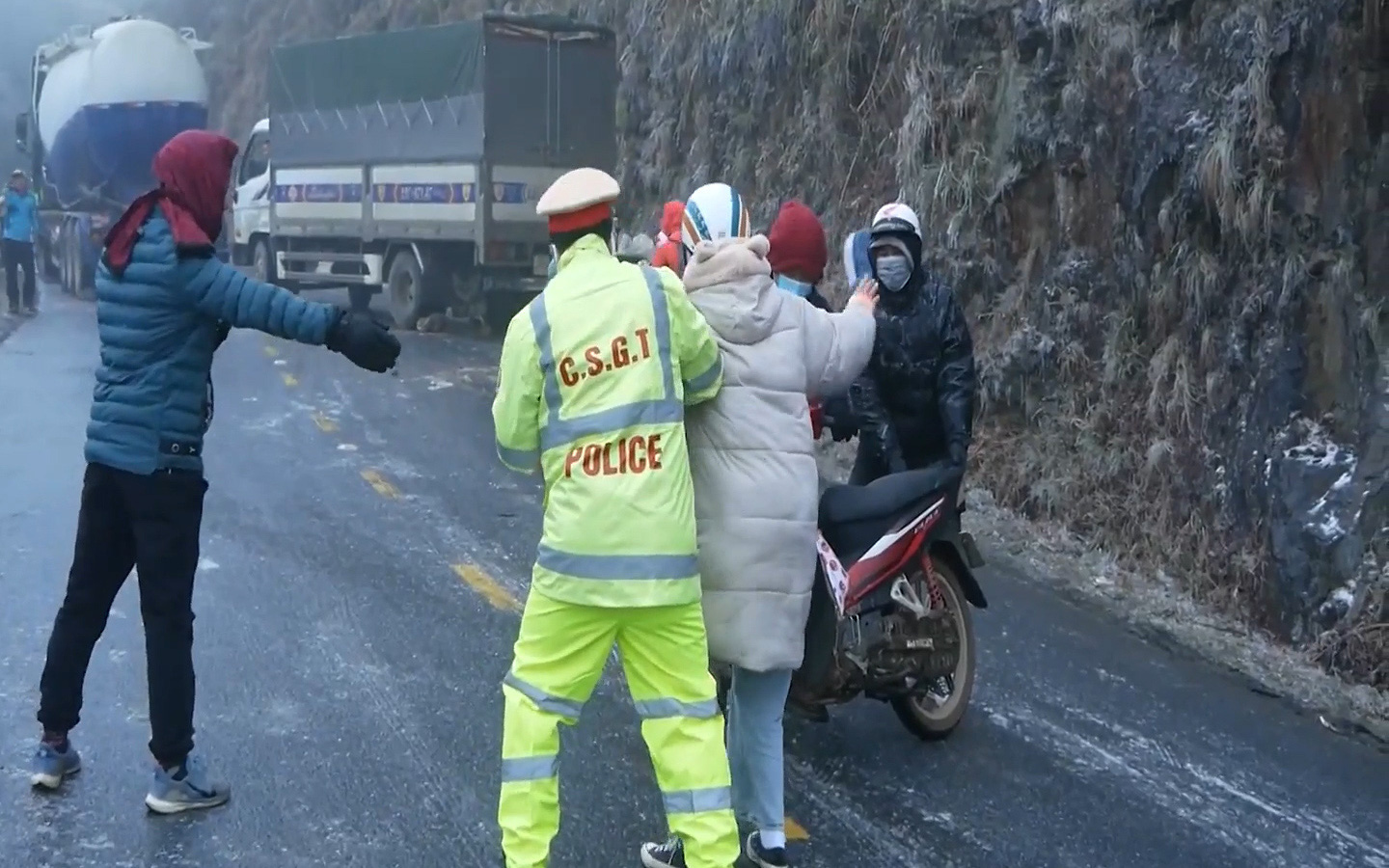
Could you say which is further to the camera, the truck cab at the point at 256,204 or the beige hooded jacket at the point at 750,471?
the truck cab at the point at 256,204

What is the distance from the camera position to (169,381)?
530 cm

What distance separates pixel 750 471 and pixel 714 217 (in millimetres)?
732

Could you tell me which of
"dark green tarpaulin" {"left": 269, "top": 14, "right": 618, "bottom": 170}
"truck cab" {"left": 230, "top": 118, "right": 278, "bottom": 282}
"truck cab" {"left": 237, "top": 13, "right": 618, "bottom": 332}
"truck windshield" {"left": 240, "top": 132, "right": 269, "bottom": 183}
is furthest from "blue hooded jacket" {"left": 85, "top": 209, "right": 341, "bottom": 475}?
"truck windshield" {"left": 240, "top": 132, "right": 269, "bottom": 183}

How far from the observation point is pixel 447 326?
21.5 metres

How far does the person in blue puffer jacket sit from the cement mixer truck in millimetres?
21385

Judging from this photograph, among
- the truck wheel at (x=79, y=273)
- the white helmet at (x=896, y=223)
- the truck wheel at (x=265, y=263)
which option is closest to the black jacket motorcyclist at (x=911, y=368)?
the white helmet at (x=896, y=223)

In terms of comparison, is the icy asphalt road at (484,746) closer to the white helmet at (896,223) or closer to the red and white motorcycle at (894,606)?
the red and white motorcycle at (894,606)

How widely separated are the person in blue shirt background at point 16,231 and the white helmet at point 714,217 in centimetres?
2069

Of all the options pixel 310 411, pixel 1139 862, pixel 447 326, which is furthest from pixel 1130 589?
pixel 447 326

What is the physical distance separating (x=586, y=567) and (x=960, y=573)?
7.77 ft

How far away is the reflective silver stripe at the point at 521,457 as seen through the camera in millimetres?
4480

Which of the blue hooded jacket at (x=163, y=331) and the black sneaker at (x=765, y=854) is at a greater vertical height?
the blue hooded jacket at (x=163, y=331)

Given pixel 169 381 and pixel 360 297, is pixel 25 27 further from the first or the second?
pixel 169 381

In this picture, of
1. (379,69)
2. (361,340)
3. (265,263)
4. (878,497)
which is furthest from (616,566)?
(265,263)
